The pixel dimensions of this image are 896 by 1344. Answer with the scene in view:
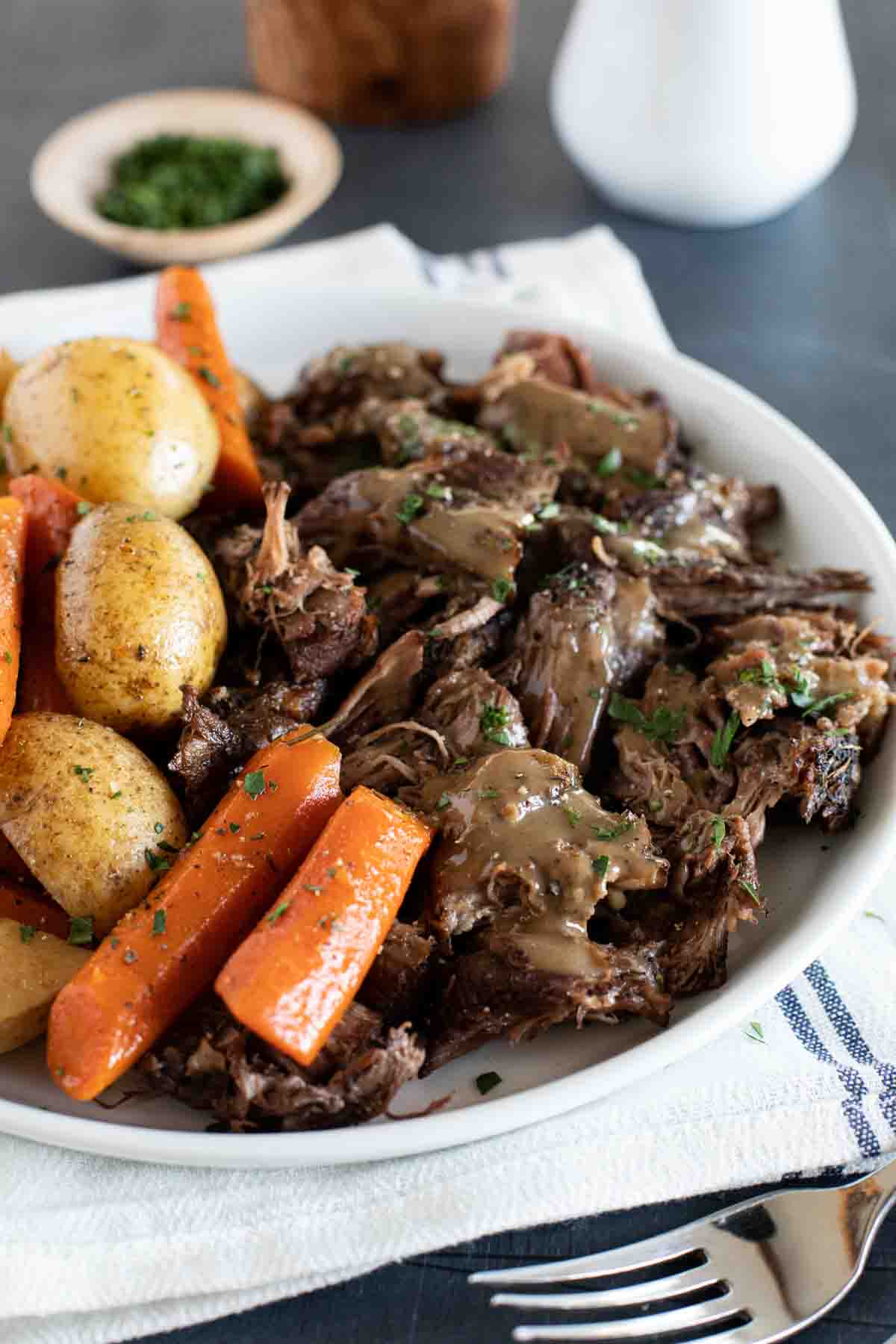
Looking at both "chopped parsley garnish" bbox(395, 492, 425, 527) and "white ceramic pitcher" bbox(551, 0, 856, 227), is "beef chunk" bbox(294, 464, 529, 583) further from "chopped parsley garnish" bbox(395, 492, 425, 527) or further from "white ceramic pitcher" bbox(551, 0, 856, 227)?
"white ceramic pitcher" bbox(551, 0, 856, 227)

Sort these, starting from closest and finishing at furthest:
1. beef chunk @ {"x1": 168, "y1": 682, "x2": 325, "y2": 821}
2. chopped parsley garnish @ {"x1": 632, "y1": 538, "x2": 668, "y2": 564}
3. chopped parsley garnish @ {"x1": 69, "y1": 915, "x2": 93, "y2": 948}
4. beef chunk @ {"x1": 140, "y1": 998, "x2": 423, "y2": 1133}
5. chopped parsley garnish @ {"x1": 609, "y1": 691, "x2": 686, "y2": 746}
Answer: beef chunk @ {"x1": 140, "y1": 998, "x2": 423, "y2": 1133}
chopped parsley garnish @ {"x1": 69, "y1": 915, "x2": 93, "y2": 948}
beef chunk @ {"x1": 168, "y1": 682, "x2": 325, "y2": 821}
chopped parsley garnish @ {"x1": 609, "y1": 691, "x2": 686, "y2": 746}
chopped parsley garnish @ {"x1": 632, "y1": 538, "x2": 668, "y2": 564}

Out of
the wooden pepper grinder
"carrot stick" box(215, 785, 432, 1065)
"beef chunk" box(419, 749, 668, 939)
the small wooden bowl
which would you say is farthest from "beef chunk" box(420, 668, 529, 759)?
the wooden pepper grinder

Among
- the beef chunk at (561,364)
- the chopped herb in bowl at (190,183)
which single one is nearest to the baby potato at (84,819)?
the beef chunk at (561,364)

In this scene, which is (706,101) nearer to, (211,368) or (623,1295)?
(211,368)

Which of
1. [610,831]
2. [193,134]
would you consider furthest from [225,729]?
[193,134]

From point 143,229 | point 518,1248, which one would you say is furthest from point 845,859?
point 143,229
